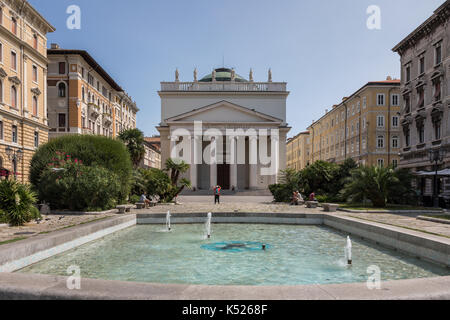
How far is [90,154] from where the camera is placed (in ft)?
61.3

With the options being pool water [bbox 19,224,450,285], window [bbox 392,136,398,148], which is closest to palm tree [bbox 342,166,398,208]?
pool water [bbox 19,224,450,285]

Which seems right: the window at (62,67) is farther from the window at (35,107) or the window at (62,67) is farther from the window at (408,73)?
the window at (408,73)

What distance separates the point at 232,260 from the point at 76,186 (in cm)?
1073

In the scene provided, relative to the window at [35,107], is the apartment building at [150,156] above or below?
below

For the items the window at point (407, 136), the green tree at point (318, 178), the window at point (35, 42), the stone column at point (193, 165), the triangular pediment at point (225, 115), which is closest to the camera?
the green tree at point (318, 178)

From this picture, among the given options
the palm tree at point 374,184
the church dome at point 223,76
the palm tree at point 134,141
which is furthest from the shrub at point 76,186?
the church dome at point 223,76

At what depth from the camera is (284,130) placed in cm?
4822

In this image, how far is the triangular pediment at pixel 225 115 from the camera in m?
44.3

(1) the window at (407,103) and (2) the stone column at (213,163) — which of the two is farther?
(2) the stone column at (213,163)

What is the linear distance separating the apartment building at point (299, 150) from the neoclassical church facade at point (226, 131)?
35.2 m

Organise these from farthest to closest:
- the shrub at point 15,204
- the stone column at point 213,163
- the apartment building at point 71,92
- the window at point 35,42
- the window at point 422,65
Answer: the stone column at point 213,163 → the apartment building at point 71,92 → the window at point 35,42 → the window at point 422,65 → the shrub at point 15,204

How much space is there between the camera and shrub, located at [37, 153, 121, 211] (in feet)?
52.6

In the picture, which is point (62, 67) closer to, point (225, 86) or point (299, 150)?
point (225, 86)

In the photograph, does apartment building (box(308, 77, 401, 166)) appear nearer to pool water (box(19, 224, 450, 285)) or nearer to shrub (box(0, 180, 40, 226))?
pool water (box(19, 224, 450, 285))
